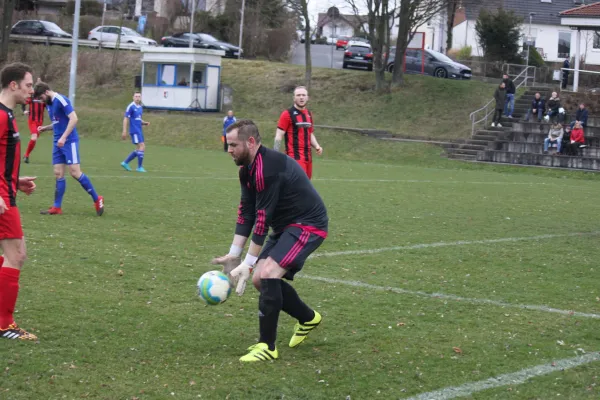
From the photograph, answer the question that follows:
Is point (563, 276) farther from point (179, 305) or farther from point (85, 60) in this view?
point (85, 60)

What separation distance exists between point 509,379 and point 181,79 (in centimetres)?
4032

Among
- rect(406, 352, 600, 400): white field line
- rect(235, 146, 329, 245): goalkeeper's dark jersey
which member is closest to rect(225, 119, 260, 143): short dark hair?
rect(235, 146, 329, 245): goalkeeper's dark jersey

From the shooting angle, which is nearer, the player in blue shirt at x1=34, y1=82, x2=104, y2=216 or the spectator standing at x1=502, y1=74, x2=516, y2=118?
the player in blue shirt at x1=34, y1=82, x2=104, y2=216

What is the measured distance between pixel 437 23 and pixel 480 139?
40.0 metres

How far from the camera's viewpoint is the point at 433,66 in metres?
46.6

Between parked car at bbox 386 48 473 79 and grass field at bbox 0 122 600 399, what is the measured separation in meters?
31.2

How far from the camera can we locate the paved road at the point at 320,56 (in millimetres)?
61219

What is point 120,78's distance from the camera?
5053cm

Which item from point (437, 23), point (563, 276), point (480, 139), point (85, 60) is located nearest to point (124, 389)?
point (563, 276)

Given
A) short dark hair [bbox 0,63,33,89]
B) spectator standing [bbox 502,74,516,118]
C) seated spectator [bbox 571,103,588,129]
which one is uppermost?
spectator standing [bbox 502,74,516,118]

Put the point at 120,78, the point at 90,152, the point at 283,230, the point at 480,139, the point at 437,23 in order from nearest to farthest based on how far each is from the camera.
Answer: the point at 283,230 < the point at 90,152 < the point at 480,139 < the point at 120,78 < the point at 437,23

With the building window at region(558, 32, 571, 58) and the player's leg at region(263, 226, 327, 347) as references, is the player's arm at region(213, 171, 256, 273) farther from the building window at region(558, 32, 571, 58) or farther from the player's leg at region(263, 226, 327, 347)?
the building window at region(558, 32, 571, 58)

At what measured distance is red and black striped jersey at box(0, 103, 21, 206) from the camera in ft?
20.1

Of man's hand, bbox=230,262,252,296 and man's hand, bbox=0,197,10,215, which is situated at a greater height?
A: man's hand, bbox=0,197,10,215
